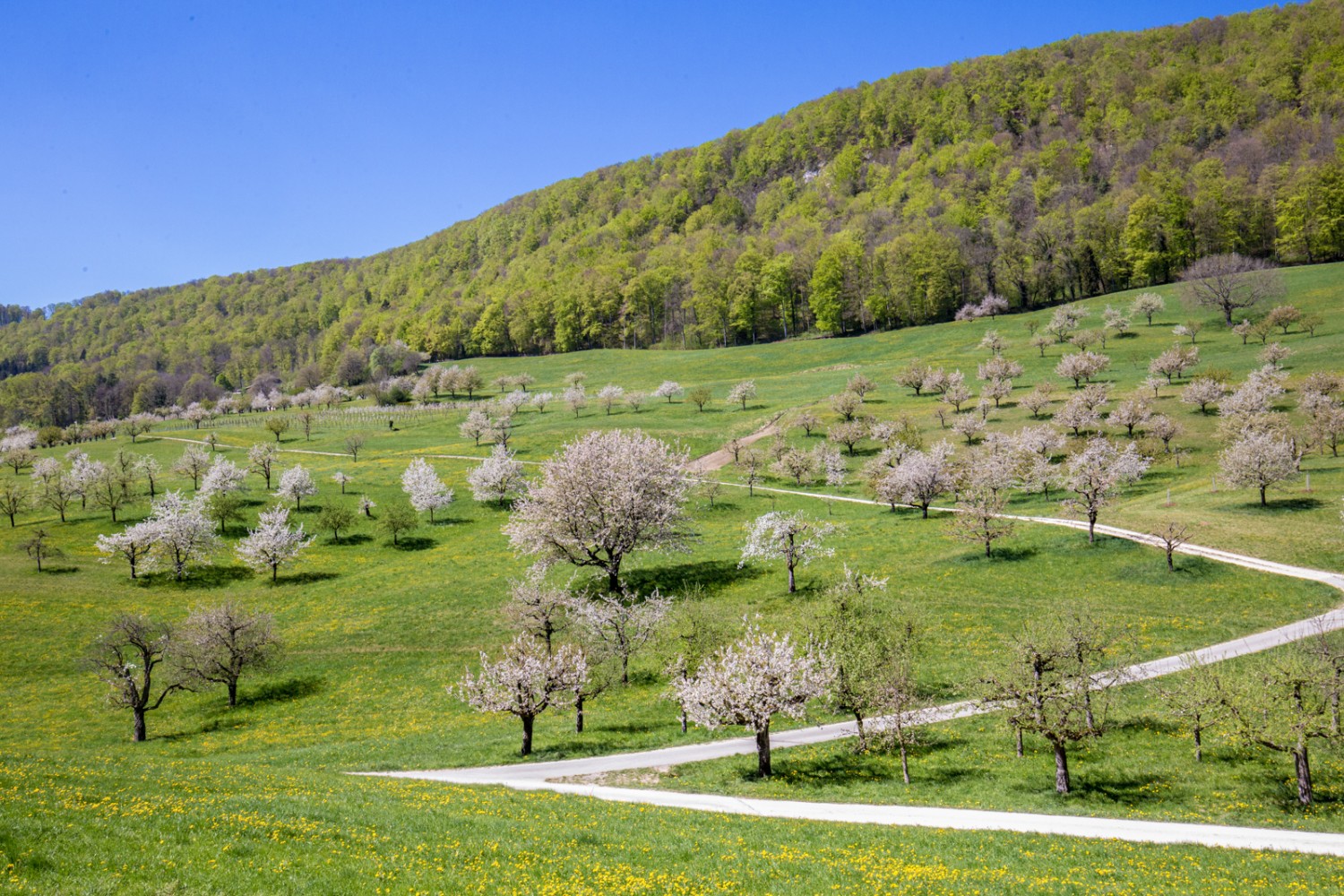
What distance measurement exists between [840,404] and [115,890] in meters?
82.6

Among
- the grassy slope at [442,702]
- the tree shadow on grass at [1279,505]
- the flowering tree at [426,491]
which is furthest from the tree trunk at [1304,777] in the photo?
the flowering tree at [426,491]

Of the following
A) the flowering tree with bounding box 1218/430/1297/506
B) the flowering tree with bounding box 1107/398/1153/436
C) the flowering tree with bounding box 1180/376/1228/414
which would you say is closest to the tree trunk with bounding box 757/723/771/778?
the flowering tree with bounding box 1218/430/1297/506

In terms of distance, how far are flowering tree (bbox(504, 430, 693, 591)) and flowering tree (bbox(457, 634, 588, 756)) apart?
19.3m

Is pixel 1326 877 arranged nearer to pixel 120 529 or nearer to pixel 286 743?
pixel 286 743

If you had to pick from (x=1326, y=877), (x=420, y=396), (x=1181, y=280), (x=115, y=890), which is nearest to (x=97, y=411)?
(x=420, y=396)

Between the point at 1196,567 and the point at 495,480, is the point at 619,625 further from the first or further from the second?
the point at 495,480

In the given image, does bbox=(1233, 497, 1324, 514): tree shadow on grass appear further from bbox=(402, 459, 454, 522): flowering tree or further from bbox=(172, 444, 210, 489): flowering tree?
bbox=(172, 444, 210, 489): flowering tree

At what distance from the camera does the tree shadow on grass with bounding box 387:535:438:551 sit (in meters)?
67.6

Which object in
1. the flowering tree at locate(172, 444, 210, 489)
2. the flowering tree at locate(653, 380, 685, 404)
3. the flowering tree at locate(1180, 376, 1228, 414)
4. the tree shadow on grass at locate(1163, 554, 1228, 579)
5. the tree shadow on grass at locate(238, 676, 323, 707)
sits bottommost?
the tree shadow on grass at locate(238, 676, 323, 707)

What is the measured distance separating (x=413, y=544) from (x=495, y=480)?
12367mm

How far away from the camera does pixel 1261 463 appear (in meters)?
49.8

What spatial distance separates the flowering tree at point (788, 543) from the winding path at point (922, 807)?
16504 millimetres

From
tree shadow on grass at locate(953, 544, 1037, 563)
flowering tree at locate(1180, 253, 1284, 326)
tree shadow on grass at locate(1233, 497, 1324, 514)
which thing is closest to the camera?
tree shadow on grass at locate(953, 544, 1037, 563)

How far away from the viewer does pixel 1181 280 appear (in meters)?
128
